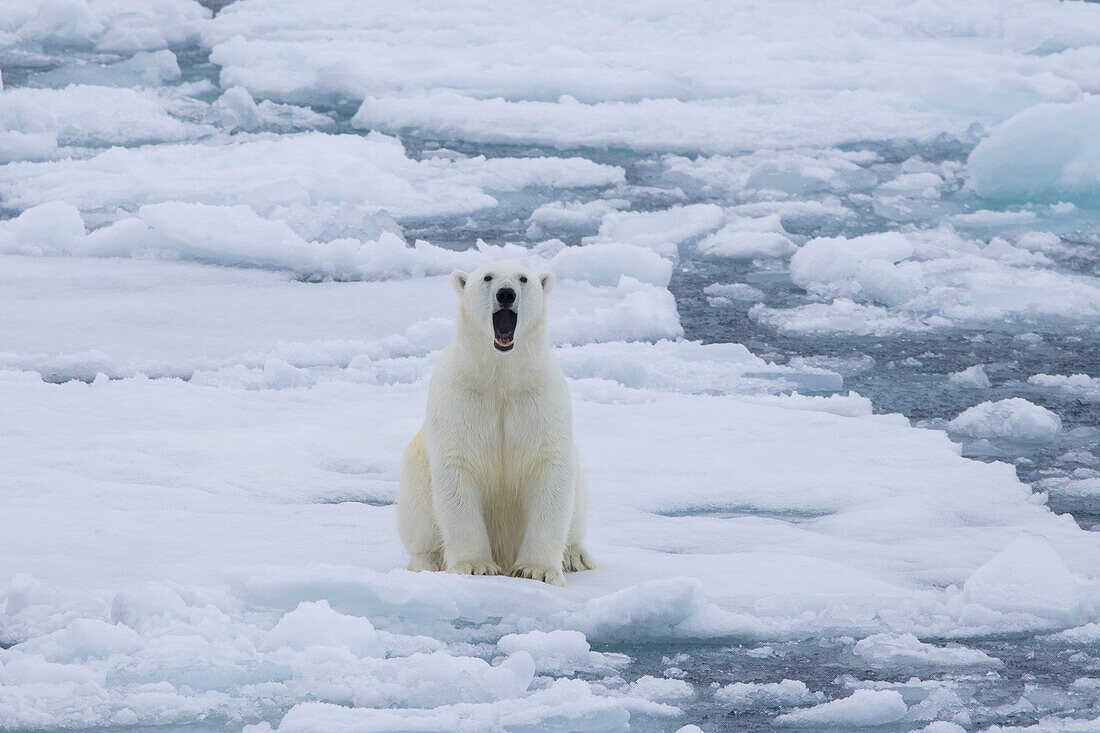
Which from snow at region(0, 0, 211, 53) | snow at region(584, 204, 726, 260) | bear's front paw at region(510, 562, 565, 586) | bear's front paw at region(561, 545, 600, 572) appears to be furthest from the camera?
snow at region(0, 0, 211, 53)

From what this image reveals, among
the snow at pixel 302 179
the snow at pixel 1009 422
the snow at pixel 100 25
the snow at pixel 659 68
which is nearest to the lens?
the snow at pixel 1009 422

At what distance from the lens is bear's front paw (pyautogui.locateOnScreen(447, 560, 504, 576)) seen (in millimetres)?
3484

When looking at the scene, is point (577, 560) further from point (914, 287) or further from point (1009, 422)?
point (914, 287)

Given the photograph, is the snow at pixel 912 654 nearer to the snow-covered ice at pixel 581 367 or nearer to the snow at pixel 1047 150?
the snow-covered ice at pixel 581 367

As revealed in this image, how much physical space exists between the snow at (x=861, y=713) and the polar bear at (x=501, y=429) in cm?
Answer: 91

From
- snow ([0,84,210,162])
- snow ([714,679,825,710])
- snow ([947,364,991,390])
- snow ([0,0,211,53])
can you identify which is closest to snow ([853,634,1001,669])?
snow ([714,679,825,710])

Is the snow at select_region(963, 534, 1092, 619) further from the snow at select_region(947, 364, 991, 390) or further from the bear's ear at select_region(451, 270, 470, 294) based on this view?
the snow at select_region(947, 364, 991, 390)

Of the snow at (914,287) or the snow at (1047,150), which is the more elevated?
the snow at (1047,150)

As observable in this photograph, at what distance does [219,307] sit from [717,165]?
5094mm

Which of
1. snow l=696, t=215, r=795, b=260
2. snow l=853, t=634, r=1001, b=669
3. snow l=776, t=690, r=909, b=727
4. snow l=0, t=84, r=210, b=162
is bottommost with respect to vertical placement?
snow l=776, t=690, r=909, b=727

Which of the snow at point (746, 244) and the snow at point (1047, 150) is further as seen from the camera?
the snow at point (1047, 150)

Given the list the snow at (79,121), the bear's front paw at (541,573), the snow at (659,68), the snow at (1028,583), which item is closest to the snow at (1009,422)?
the snow at (1028,583)

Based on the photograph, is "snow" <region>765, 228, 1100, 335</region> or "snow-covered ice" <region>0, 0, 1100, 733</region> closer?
"snow-covered ice" <region>0, 0, 1100, 733</region>

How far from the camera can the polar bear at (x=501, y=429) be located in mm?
3475
